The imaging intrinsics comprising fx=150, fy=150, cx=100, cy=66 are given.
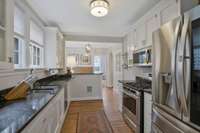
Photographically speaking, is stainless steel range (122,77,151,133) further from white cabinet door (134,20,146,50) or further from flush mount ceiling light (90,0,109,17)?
flush mount ceiling light (90,0,109,17)

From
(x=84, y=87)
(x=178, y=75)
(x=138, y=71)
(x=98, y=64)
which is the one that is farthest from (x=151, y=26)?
(x=98, y=64)

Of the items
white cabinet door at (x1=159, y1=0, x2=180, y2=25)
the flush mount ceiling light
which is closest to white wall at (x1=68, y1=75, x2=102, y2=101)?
the flush mount ceiling light

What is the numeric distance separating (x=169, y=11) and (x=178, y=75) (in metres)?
1.56

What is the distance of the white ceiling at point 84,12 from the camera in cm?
286

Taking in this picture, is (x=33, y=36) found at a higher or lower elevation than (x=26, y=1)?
lower

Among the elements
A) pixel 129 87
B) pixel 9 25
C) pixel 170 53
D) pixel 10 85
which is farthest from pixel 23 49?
pixel 170 53

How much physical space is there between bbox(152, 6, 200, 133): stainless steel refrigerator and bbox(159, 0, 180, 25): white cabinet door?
751 millimetres

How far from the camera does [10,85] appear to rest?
6.77 ft

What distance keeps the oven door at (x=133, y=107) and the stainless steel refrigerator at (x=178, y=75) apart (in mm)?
754

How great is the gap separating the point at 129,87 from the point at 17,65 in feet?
7.07

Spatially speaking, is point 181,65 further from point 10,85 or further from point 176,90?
point 10,85

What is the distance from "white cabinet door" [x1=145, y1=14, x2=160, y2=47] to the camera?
2.89m

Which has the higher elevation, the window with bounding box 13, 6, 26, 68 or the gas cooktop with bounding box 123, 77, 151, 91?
the window with bounding box 13, 6, 26, 68

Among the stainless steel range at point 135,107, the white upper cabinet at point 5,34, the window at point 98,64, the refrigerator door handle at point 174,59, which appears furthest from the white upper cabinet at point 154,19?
the window at point 98,64
